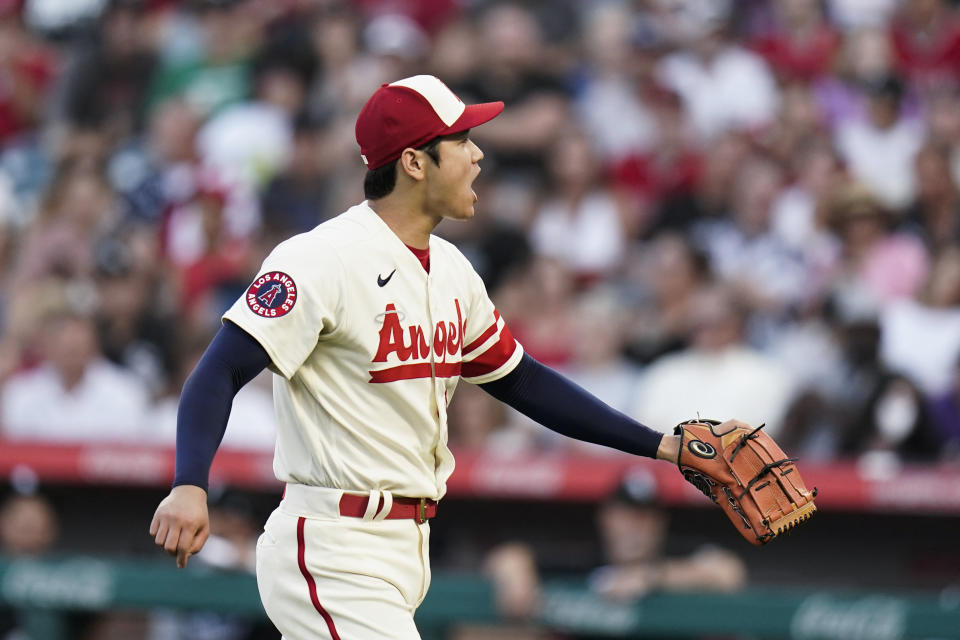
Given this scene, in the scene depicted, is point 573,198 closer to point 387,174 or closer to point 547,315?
point 547,315

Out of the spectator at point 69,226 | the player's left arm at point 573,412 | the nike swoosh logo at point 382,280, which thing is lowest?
the player's left arm at point 573,412

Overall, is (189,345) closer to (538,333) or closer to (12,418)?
(12,418)

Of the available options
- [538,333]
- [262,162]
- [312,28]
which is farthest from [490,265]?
[312,28]

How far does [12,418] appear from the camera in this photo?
23.4ft

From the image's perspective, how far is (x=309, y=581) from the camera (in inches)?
122

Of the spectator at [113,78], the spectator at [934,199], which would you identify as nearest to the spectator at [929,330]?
the spectator at [934,199]

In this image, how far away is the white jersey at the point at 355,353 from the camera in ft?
9.86

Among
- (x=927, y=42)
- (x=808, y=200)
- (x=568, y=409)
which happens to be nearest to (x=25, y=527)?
(x=568, y=409)

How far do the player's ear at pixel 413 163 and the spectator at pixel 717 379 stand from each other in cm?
326

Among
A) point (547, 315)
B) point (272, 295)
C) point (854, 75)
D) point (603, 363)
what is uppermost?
point (854, 75)

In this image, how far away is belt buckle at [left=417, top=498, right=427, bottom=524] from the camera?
324 centimetres

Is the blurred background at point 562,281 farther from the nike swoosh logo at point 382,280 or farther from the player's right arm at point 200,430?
the player's right arm at point 200,430

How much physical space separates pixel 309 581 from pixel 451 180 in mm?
978

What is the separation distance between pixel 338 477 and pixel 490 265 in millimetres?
4393
